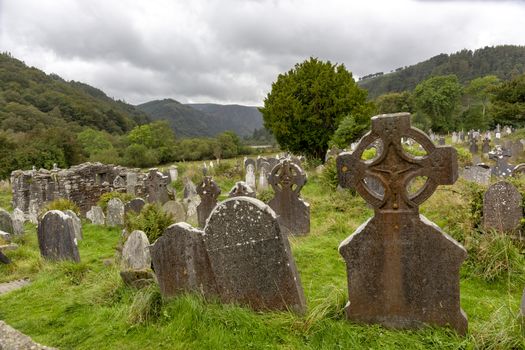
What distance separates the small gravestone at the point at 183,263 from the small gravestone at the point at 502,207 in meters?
5.07

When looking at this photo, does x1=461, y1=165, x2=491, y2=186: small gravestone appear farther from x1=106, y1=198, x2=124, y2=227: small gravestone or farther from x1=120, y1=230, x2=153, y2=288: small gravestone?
x1=106, y1=198, x2=124, y2=227: small gravestone

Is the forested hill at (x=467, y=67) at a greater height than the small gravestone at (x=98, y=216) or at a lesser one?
greater

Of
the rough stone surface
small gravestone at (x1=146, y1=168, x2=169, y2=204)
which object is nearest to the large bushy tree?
the rough stone surface

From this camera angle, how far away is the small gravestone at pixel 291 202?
8617 mm

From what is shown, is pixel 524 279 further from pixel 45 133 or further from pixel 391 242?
pixel 45 133

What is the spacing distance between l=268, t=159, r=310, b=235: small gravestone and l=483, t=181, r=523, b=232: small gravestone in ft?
12.3

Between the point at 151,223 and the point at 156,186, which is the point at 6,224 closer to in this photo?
the point at 156,186

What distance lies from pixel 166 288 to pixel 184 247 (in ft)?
2.23

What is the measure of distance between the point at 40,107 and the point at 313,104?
7495cm

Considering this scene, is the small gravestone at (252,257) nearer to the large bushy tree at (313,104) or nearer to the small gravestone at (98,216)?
the small gravestone at (98,216)

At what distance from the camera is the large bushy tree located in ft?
79.6

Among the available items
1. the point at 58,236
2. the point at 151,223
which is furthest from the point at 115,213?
the point at 151,223

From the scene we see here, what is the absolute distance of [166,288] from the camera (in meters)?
4.79

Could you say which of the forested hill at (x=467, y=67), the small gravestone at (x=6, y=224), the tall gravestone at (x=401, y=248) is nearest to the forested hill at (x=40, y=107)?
the small gravestone at (x=6, y=224)
